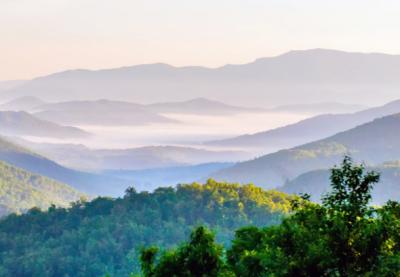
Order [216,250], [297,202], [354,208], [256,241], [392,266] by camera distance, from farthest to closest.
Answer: [256,241], [216,250], [297,202], [354,208], [392,266]

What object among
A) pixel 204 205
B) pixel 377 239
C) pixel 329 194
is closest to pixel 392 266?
pixel 377 239

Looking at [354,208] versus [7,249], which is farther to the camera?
[7,249]

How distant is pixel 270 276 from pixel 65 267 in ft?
485

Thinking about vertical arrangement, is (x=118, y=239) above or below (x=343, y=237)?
above

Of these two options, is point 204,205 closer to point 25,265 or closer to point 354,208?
point 25,265

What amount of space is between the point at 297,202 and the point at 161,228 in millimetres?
159298

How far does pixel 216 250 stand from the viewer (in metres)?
43.3

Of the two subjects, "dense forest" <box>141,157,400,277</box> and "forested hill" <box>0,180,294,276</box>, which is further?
"forested hill" <box>0,180,294,276</box>

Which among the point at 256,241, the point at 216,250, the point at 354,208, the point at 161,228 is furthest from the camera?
the point at 161,228

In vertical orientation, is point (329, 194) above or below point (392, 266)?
above

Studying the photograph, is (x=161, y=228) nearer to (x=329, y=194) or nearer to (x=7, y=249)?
(x=7, y=249)

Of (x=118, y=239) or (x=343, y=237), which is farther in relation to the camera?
(x=118, y=239)

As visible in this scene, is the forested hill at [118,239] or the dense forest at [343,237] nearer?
the dense forest at [343,237]

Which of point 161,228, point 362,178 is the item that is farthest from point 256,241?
point 161,228
